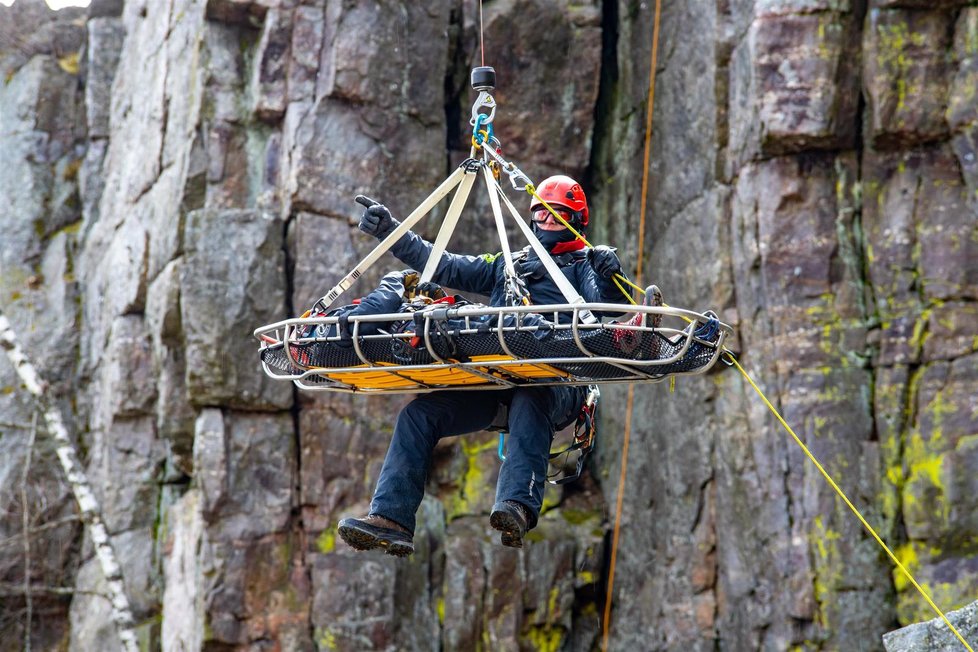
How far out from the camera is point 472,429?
27.8 feet

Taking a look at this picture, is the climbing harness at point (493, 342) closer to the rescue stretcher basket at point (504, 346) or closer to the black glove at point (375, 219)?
the rescue stretcher basket at point (504, 346)

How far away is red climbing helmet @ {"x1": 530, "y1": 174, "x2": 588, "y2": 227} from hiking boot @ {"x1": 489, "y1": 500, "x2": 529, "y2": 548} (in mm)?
1928

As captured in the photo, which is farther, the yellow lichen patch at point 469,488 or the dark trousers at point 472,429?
the yellow lichen patch at point 469,488

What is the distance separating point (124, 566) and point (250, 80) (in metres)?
5.63

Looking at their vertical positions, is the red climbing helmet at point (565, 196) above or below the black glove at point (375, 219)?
above

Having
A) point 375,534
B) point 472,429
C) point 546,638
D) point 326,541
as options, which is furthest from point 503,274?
point 546,638

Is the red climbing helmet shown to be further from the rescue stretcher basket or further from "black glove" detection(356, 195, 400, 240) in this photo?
the rescue stretcher basket

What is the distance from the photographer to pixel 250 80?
1493cm

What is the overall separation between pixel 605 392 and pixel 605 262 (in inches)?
302

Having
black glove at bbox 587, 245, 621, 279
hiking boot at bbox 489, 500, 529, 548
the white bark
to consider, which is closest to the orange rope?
the white bark

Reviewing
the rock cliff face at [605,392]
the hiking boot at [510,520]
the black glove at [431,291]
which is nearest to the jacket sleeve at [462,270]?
the black glove at [431,291]

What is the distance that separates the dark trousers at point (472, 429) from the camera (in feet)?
25.8

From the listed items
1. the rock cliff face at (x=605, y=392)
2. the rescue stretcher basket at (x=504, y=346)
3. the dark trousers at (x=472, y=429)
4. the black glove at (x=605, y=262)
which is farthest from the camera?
the rock cliff face at (x=605, y=392)

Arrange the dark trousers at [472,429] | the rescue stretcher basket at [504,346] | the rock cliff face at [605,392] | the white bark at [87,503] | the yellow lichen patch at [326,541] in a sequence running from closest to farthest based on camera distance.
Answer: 1. the rescue stretcher basket at [504,346]
2. the dark trousers at [472,429]
3. the rock cliff face at [605,392]
4. the yellow lichen patch at [326,541]
5. the white bark at [87,503]
